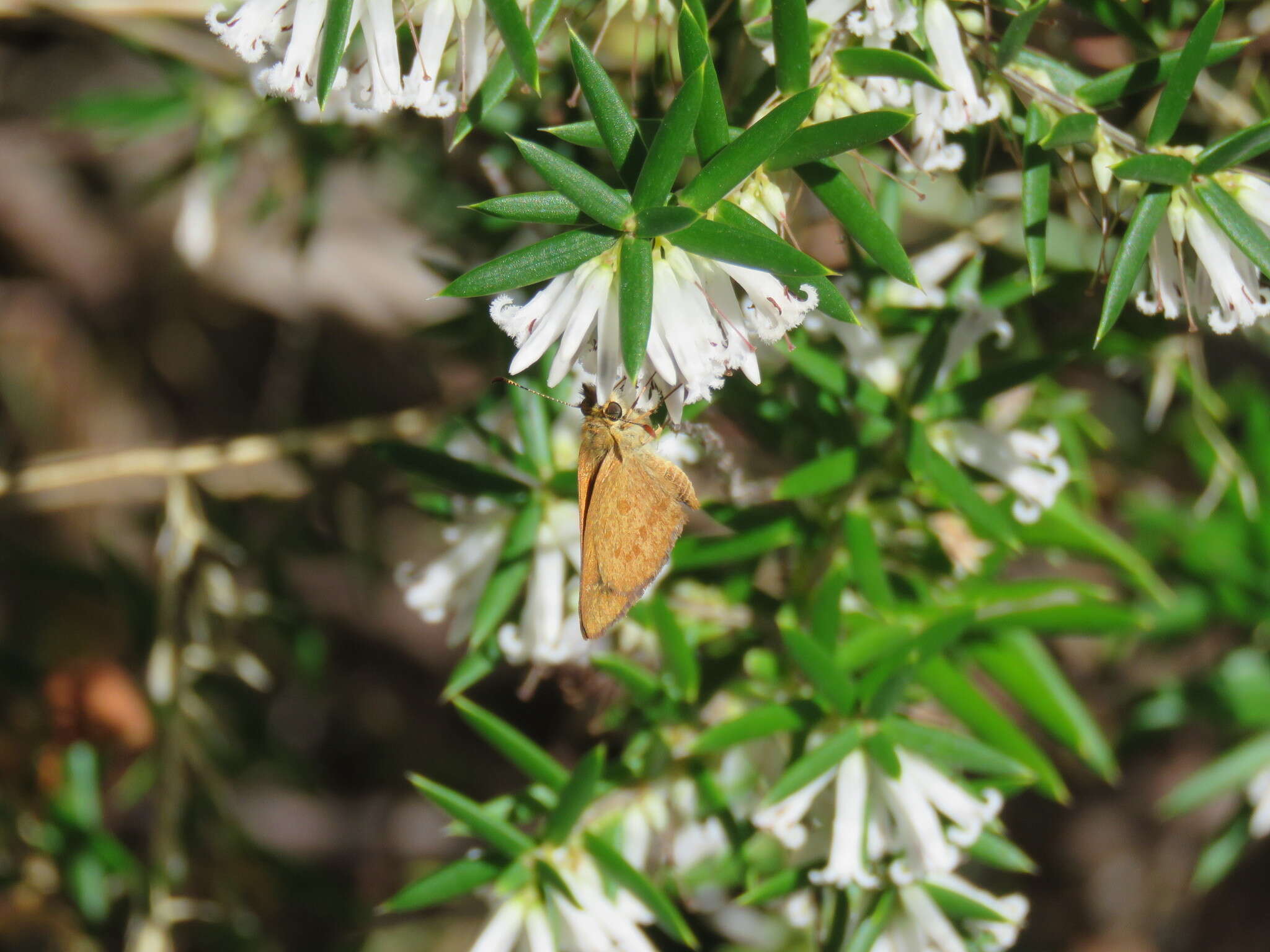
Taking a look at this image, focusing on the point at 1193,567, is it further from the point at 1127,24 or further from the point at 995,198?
the point at 1127,24

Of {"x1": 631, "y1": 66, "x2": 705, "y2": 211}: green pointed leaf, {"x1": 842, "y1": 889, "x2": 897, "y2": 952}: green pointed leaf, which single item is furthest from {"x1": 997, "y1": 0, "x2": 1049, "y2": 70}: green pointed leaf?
{"x1": 842, "y1": 889, "x2": 897, "y2": 952}: green pointed leaf

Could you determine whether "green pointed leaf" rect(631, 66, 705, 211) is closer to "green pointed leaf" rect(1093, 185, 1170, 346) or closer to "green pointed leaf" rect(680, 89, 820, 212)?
"green pointed leaf" rect(680, 89, 820, 212)

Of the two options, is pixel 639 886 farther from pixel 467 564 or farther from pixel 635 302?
pixel 635 302

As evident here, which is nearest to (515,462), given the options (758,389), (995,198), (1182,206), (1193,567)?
(758,389)

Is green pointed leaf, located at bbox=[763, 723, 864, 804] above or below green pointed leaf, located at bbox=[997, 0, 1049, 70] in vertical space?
below

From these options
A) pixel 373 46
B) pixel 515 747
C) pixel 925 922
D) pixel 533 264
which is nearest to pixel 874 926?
pixel 925 922

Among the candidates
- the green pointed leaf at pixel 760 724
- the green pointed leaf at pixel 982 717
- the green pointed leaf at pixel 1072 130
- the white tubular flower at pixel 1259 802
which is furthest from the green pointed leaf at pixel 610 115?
the white tubular flower at pixel 1259 802

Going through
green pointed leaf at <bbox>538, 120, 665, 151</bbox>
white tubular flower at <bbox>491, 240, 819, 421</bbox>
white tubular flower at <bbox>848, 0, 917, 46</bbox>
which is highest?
white tubular flower at <bbox>848, 0, 917, 46</bbox>

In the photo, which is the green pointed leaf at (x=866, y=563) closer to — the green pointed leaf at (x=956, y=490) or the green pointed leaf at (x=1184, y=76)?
the green pointed leaf at (x=956, y=490)
